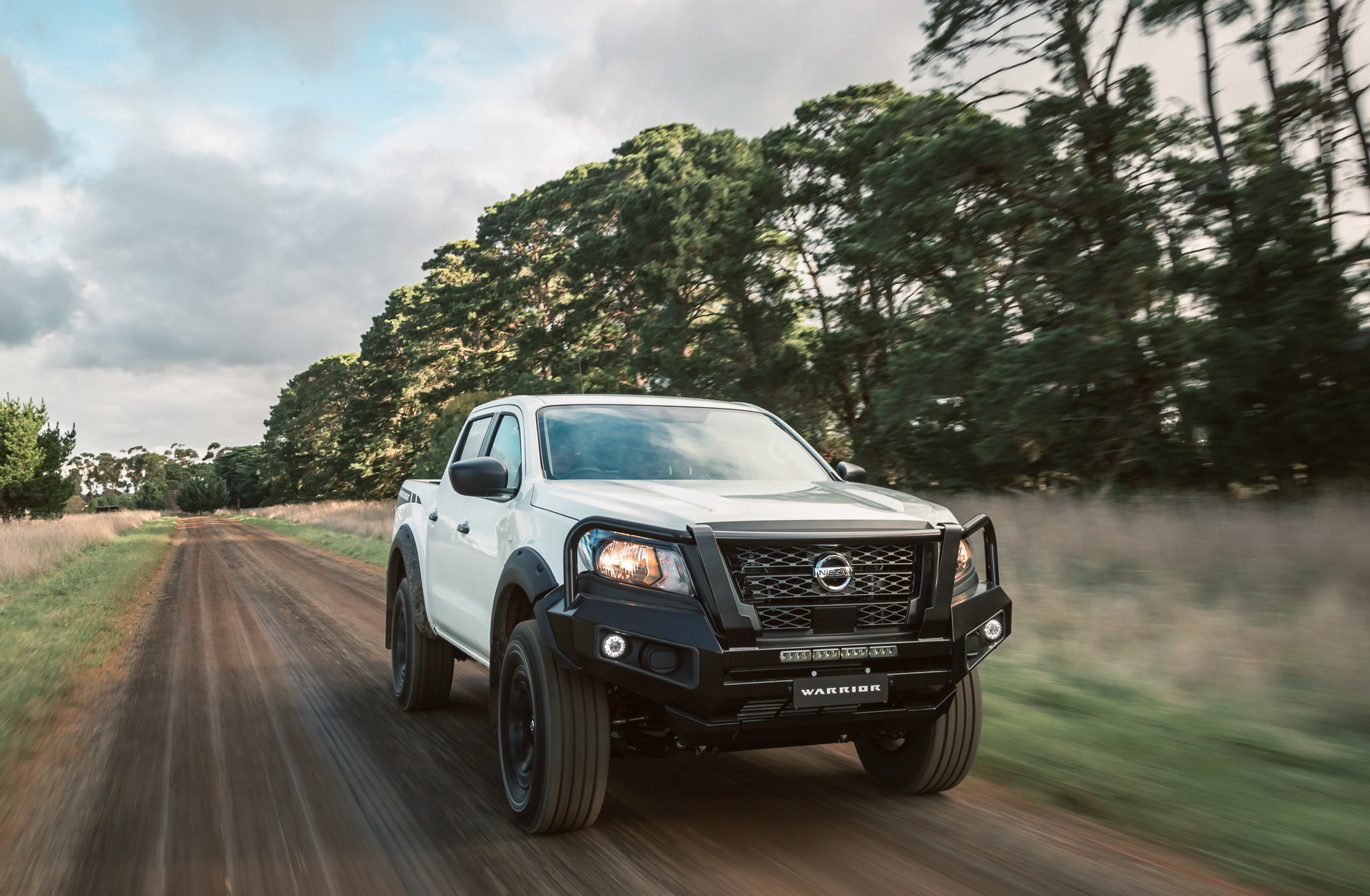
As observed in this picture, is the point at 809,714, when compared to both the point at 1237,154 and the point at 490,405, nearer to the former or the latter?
the point at 490,405

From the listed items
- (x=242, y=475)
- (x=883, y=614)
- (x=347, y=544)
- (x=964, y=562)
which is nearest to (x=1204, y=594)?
(x=964, y=562)

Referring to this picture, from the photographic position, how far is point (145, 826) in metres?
4.46

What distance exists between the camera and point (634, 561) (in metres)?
3.89

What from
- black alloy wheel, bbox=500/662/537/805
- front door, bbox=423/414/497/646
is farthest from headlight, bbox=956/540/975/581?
front door, bbox=423/414/497/646

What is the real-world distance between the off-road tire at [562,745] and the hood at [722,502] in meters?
0.63

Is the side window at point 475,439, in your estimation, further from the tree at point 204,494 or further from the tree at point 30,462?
the tree at point 204,494

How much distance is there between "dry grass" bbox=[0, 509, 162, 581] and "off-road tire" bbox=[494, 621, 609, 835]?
58.4ft

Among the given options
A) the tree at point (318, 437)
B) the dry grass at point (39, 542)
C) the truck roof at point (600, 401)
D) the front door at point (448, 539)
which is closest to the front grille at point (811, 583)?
the truck roof at point (600, 401)

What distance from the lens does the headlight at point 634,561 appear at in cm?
379

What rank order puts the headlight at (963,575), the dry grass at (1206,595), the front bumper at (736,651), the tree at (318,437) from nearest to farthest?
1. the front bumper at (736,651)
2. the headlight at (963,575)
3. the dry grass at (1206,595)
4. the tree at (318,437)

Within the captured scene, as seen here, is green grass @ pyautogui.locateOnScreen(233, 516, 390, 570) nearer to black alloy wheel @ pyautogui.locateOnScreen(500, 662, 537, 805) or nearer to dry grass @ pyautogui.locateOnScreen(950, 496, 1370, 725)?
dry grass @ pyautogui.locateOnScreen(950, 496, 1370, 725)

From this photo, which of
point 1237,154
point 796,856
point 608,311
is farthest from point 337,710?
point 608,311

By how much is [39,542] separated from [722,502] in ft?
84.3

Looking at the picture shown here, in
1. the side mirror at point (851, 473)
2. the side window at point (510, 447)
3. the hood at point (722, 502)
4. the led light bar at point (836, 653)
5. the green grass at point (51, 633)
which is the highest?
the side window at point (510, 447)
